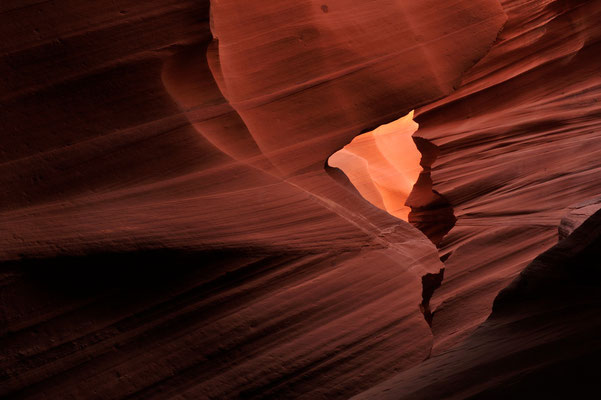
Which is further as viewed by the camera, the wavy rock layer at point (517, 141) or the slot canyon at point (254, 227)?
the wavy rock layer at point (517, 141)

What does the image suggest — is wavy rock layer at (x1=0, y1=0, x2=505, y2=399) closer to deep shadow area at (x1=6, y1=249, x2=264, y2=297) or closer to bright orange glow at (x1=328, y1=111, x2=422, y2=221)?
deep shadow area at (x1=6, y1=249, x2=264, y2=297)

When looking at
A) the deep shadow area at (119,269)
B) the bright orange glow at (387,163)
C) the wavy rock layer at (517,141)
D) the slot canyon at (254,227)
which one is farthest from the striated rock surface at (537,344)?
the bright orange glow at (387,163)

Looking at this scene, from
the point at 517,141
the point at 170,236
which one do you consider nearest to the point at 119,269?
the point at 170,236

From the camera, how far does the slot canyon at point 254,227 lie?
2191 mm

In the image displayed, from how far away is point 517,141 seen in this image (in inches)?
165

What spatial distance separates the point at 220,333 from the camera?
2508 mm

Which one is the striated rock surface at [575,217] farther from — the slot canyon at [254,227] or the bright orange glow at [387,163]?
the bright orange glow at [387,163]

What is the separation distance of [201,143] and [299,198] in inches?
23.2

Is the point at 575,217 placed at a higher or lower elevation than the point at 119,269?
lower

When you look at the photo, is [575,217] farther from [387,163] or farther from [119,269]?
[387,163]

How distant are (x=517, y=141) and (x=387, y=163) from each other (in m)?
5.41

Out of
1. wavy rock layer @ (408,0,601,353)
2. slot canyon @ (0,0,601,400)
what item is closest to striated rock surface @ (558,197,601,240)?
slot canyon @ (0,0,601,400)

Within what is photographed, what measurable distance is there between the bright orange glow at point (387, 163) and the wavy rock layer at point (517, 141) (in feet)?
13.6

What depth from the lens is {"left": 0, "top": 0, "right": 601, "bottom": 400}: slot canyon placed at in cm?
219
